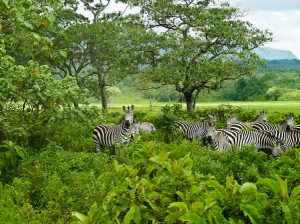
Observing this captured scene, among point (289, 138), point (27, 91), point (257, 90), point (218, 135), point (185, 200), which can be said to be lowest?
point (289, 138)

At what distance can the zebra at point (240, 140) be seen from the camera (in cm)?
1453

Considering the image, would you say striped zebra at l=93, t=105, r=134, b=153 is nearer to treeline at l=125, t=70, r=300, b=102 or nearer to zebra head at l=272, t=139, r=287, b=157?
zebra head at l=272, t=139, r=287, b=157

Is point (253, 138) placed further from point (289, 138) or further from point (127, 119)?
point (127, 119)

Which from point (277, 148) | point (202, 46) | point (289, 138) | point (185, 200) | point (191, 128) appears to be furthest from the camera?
point (202, 46)

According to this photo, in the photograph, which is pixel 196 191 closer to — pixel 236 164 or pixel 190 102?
pixel 236 164

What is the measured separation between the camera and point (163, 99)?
403 ft

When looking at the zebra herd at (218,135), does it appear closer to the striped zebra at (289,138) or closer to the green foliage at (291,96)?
the striped zebra at (289,138)

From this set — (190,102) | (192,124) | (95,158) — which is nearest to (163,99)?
(190,102)

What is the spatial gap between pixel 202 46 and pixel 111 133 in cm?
1382

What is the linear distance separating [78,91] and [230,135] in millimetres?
5407

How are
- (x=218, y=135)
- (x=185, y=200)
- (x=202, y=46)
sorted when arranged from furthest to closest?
(x=202, y=46)
(x=218, y=135)
(x=185, y=200)

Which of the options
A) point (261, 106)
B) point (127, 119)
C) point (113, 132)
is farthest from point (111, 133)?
point (261, 106)

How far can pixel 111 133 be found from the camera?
16.6 m

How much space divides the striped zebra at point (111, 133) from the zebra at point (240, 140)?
10.3 feet
